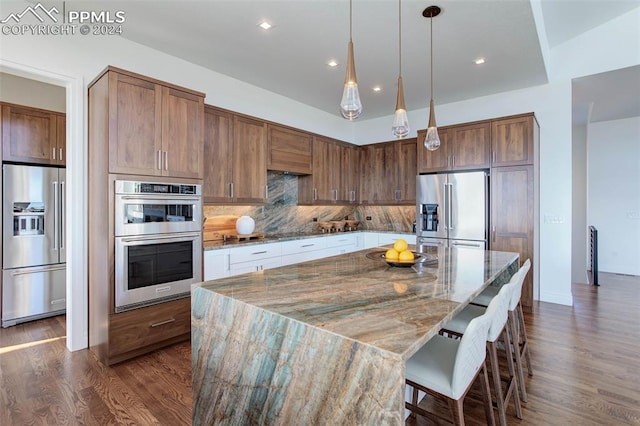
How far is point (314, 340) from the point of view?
103 cm

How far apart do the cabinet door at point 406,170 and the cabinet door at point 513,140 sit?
127 centimetres

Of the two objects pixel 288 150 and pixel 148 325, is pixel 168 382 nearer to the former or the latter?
pixel 148 325

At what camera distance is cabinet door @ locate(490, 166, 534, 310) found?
3.80m

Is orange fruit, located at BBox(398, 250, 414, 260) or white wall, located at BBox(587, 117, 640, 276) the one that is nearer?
orange fruit, located at BBox(398, 250, 414, 260)

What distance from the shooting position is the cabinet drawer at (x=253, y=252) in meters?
3.33

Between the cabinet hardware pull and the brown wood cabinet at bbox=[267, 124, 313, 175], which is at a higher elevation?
the brown wood cabinet at bbox=[267, 124, 313, 175]

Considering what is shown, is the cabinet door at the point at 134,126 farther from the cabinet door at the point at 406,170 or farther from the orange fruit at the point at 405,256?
the cabinet door at the point at 406,170

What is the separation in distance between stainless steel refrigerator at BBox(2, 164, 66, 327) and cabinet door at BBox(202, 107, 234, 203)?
183 centimetres

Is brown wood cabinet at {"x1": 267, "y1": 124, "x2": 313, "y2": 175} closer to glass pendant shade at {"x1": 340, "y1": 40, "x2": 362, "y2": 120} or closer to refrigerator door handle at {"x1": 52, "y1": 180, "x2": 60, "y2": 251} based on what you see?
glass pendant shade at {"x1": 340, "y1": 40, "x2": 362, "y2": 120}

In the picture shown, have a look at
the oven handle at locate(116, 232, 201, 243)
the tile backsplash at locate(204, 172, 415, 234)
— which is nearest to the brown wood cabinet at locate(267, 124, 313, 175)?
the tile backsplash at locate(204, 172, 415, 234)

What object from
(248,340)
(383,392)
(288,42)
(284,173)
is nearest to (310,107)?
(284,173)

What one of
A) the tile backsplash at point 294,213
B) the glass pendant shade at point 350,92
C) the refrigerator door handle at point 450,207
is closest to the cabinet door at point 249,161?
the tile backsplash at point 294,213

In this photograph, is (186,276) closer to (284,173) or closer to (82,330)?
(82,330)

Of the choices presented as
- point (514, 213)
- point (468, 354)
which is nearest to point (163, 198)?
point (468, 354)
